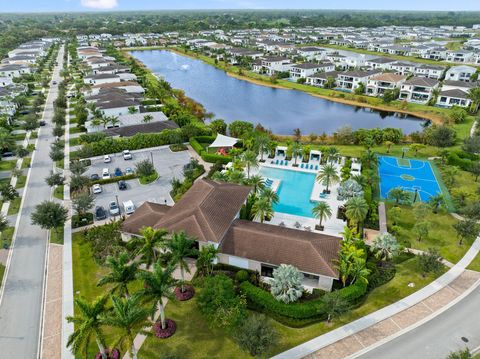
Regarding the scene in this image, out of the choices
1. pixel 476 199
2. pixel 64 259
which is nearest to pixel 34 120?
pixel 64 259

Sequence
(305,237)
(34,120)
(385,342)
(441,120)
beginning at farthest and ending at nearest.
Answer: (441,120)
(34,120)
(305,237)
(385,342)

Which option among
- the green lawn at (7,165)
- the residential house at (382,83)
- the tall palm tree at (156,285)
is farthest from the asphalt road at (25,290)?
the residential house at (382,83)

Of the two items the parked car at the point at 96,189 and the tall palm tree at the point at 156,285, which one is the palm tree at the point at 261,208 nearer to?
the tall palm tree at the point at 156,285

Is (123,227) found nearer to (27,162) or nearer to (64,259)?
(64,259)

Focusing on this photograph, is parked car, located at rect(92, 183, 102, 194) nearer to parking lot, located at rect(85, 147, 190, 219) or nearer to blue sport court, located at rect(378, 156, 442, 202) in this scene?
parking lot, located at rect(85, 147, 190, 219)

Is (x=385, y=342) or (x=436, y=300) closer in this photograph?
(x=385, y=342)

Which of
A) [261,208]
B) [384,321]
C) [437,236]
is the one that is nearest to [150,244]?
[261,208]

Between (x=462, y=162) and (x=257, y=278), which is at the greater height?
(x=462, y=162)
